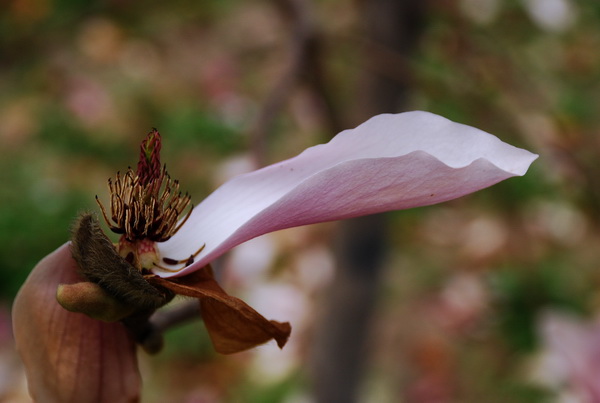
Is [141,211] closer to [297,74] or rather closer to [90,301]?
[90,301]

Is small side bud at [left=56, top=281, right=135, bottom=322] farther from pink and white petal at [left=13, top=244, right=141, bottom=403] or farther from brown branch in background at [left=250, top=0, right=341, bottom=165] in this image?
brown branch in background at [left=250, top=0, right=341, bottom=165]

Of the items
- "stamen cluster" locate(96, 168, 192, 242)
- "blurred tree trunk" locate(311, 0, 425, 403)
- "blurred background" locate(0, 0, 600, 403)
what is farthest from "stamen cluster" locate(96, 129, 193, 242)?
"blurred tree trunk" locate(311, 0, 425, 403)

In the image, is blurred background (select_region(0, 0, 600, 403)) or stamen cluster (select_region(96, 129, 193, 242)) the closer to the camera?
stamen cluster (select_region(96, 129, 193, 242))

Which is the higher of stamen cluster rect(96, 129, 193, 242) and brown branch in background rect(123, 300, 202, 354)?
stamen cluster rect(96, 129, 193, 242)

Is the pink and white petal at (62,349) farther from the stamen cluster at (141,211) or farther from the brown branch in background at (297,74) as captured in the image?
the brown branch in background at (297,74)

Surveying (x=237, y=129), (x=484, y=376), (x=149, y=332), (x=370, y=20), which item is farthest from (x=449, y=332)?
(x=149, y=332)

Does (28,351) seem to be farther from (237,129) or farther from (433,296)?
(433,296)
